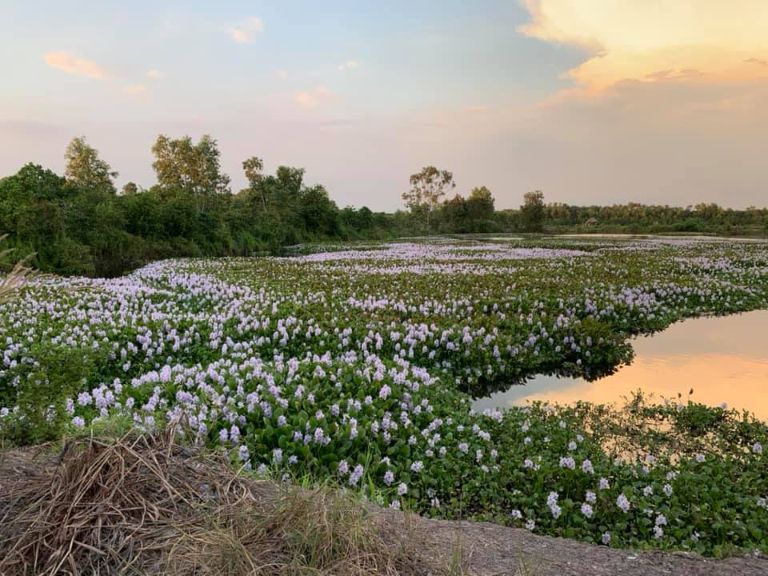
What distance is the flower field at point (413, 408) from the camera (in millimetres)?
4227

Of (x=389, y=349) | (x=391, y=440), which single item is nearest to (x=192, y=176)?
(x=389, y=349)

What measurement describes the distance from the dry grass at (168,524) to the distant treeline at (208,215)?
22172 mm

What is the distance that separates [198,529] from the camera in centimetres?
234

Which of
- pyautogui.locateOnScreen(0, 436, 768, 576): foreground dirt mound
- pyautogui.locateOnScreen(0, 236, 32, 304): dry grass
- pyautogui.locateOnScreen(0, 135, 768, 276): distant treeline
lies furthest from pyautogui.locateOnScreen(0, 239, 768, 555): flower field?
pyautogui.locateOnScreen(0, 135, 768, 276): distant treeline

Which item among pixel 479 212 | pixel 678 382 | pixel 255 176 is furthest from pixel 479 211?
pixel 678 382

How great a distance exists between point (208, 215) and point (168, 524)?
3838 centimetres

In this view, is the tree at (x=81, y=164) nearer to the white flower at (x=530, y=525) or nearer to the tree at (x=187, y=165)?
the tree at (x=187, y=165)

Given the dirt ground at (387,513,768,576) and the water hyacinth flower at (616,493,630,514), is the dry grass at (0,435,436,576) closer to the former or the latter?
the dirt ground at (387,513,768,576)

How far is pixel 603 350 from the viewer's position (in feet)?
31.4

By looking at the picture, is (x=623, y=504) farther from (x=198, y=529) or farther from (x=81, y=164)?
(x=81, y=164)

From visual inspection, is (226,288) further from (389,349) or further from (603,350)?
(603,350)

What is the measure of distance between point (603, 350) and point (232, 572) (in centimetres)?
877

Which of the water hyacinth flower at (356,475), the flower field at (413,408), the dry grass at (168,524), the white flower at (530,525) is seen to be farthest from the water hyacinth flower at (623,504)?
the dry grass at (168,524)

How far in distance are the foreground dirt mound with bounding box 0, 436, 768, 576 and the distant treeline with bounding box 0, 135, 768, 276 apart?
874 inches
